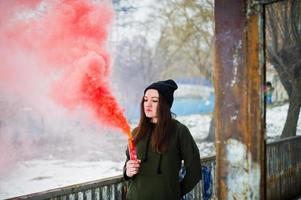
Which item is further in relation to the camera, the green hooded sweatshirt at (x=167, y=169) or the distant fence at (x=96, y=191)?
the distant fence at (x=96, y=191)

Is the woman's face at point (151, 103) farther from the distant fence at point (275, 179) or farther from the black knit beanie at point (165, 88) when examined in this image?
the distant fence at point (275, 179)

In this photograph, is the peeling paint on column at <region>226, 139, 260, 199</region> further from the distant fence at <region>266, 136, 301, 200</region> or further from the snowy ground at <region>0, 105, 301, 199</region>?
the snowy ground at <region>0, 105, 301, 199</region>

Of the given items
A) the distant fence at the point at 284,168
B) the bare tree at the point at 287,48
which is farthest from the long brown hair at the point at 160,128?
the bare tree at the point at 287,48

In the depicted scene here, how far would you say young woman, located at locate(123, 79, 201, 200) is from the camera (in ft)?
8.29

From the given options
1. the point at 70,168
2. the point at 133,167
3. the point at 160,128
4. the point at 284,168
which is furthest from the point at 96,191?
the point at 70,168

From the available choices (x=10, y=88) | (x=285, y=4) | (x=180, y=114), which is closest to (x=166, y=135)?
(x=285, y=4)

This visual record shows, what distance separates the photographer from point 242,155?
1795mm

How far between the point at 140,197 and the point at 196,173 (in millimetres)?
502

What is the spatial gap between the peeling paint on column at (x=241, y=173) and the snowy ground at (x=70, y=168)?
31.2 feet

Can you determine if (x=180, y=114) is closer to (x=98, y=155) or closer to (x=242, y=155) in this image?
(x=98, y=155)

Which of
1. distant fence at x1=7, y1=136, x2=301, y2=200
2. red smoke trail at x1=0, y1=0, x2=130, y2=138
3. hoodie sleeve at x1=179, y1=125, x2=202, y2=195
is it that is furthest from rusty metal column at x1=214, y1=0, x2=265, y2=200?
distant fence at x1=7, y1=136, x2=301, y2=200

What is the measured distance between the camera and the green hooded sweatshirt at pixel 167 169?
252 cm

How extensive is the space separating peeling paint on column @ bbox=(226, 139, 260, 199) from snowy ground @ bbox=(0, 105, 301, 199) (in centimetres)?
949

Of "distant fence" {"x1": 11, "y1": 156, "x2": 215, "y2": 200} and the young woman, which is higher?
the young woman
